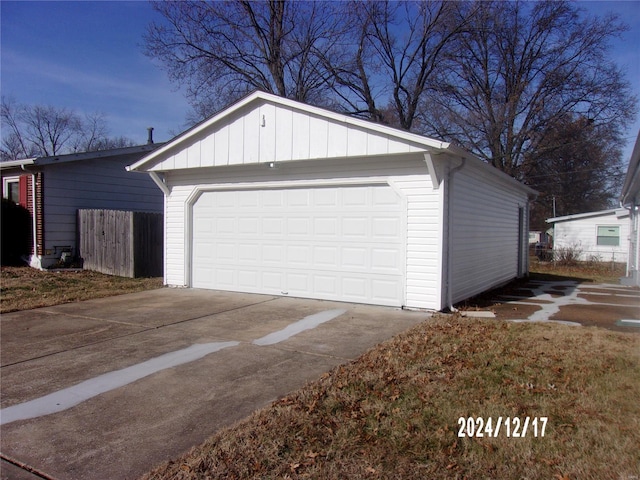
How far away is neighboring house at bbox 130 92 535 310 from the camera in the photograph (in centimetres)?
809

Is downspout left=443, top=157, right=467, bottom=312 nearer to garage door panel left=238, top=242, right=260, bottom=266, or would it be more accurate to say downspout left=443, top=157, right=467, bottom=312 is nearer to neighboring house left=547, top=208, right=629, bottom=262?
garage door panel left=238, top=242, right=260, bottom=266

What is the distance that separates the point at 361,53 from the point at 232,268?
19.1 meters

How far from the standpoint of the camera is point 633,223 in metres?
16.2

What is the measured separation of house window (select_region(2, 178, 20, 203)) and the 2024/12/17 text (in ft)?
52.1

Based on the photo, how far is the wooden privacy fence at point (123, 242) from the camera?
1316cm

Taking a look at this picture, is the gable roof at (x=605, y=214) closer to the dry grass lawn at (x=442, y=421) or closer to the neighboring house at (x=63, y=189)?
the dry grass lawn at (x=442, y=421)

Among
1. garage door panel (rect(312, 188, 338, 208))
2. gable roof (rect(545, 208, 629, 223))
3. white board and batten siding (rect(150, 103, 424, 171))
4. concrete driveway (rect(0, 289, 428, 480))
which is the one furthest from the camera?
gable roof (rect(545, 208, 629, 223))

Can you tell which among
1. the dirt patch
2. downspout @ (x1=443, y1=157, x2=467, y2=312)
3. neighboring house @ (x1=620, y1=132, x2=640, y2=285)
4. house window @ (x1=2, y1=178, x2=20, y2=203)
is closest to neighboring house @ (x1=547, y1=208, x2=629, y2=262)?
neighboring house @ (x1=620, y1=132, x2=640, y2=285)

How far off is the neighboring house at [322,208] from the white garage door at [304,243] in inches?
0.9

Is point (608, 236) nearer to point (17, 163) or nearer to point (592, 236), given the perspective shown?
point (592, 236)

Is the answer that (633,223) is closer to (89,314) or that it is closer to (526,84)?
(526,84)

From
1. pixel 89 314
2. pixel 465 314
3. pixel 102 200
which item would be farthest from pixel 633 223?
pixel 102 200

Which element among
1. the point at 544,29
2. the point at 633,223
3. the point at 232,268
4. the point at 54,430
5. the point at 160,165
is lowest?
the point at 54,430

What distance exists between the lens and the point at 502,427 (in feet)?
11.6
